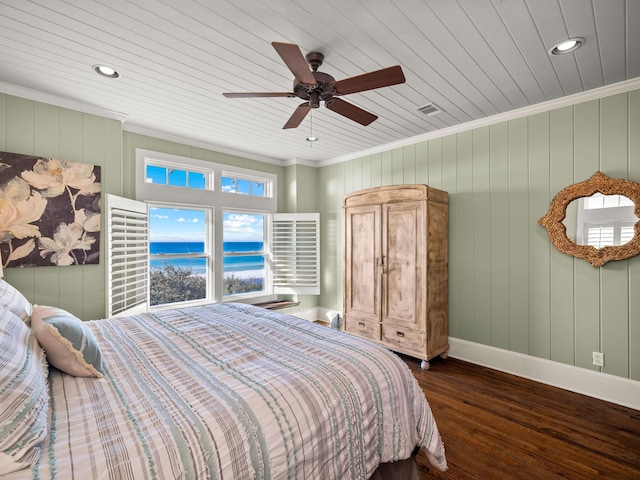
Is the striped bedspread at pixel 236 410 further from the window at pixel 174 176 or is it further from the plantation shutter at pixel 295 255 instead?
the plantation shutter at pixel 295 255

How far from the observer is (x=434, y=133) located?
12.1 ft

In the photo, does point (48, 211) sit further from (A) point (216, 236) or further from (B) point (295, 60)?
(B) point (295, 60)

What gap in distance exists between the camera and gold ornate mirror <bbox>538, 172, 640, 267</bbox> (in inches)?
98.3

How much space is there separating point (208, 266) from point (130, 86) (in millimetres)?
2310

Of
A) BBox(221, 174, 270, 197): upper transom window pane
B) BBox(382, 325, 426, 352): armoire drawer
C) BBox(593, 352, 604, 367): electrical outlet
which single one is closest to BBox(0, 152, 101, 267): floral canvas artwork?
BBox(221, 174, 270, 197): upper transom window pane

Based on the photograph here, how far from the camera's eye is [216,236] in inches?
165

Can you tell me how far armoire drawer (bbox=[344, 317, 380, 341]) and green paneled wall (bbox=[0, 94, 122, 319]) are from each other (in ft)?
8.95

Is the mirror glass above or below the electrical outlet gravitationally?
above

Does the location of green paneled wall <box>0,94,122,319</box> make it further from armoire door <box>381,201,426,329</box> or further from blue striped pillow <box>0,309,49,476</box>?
armoire door <box>381,201,426,329</box>

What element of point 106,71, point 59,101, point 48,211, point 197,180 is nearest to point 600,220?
point 106,71

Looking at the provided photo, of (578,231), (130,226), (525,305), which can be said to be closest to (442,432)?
(525,305)

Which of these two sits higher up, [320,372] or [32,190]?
[32,190]

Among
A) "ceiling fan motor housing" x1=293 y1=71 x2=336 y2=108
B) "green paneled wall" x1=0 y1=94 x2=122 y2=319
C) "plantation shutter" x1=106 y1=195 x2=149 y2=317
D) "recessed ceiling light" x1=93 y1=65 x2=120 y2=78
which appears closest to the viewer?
"ceiling fan motor housing" x1=293 y1=71 x2=336 y2=108

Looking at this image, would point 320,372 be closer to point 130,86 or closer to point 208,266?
point 130,86
